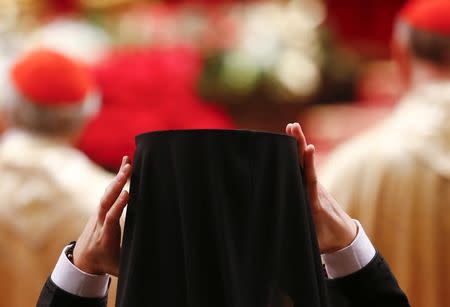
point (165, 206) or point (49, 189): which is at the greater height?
point (165, 206)

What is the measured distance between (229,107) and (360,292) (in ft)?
17.4

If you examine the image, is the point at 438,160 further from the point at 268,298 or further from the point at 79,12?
the point at 79,12

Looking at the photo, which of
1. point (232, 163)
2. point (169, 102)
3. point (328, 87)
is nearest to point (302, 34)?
point (328, 87)

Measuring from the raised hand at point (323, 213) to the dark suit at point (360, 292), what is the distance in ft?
0.17

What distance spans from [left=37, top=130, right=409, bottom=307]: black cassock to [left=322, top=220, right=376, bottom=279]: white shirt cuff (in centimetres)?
16

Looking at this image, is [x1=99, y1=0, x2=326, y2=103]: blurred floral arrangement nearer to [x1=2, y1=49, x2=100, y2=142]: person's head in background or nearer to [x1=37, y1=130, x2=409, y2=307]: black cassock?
[x1=2, y1=49, x2=100, y2=142]: person's head in background

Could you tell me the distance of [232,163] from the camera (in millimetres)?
1389

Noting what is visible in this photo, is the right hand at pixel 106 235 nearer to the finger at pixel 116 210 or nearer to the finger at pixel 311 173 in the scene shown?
the finger at pixel 116 210

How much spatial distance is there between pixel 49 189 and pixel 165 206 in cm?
182

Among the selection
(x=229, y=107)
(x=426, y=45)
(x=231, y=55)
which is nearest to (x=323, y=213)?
(x=426, y=45)

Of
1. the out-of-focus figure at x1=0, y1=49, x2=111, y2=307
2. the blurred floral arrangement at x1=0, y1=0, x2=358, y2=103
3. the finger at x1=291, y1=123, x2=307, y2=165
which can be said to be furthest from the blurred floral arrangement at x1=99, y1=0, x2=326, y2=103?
the finger at x1=291, y1=123, x2=307, y2=165

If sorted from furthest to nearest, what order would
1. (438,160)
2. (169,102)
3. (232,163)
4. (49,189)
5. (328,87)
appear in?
(328,87) < (169,102) < (49,189) < (438,160) < (232,163)

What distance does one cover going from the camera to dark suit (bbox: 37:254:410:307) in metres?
1.58

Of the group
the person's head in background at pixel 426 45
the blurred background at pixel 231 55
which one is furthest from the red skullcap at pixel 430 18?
the blurred background at pixel 231 55
